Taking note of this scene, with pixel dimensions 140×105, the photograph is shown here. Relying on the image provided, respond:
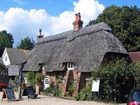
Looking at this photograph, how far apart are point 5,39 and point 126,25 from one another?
2321 inches

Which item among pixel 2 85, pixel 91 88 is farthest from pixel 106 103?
pixel 2 85

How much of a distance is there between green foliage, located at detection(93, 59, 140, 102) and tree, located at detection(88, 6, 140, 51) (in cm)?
2889

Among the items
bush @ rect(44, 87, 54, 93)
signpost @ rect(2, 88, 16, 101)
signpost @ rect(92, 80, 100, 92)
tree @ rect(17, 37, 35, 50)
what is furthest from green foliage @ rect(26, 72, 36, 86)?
tree @ rect(17, 37, 35, 50)

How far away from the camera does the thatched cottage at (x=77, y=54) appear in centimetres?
4122

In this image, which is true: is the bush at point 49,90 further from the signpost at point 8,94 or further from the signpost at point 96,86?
the signpost at point 8,94

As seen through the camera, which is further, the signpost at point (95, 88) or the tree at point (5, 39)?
the tree at point (5, 39)

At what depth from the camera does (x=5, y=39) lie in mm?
118375

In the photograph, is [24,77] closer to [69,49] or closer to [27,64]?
[27,64]

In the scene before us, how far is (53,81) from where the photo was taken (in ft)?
156

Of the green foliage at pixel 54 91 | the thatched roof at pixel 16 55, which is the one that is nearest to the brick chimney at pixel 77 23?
the green foliage at pixel 54 91

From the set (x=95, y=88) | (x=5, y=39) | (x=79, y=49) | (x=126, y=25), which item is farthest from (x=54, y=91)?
(x=5, y=39)

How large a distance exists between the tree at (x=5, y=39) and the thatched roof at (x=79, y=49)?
202 feet

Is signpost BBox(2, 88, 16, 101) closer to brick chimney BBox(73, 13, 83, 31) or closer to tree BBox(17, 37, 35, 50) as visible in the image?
brick chimney BBox(73, 13, 83, 31)

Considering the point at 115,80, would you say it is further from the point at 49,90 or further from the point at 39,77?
the point at 39,77
